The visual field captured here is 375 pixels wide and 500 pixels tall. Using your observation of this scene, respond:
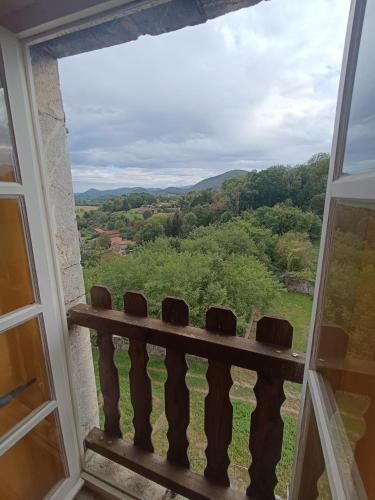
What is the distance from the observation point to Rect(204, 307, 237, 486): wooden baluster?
821mm

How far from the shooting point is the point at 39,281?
861 mm

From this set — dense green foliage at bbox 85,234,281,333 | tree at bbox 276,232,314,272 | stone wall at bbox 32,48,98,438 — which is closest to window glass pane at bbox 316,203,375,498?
tree at bbox 276,232,314,272

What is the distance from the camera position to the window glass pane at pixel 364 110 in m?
0.39

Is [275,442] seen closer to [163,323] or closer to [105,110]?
[163,323]

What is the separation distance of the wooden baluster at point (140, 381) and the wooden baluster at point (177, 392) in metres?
0.10

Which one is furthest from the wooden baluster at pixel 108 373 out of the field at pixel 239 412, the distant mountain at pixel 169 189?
the distant mountain at pixel 169 189

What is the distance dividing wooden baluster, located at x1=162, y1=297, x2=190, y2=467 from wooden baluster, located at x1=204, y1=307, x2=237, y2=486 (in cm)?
10

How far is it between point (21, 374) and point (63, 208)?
25.4 inches

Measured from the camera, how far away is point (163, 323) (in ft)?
2.98

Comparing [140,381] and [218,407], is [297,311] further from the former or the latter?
[140,381]

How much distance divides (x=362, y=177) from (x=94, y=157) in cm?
195

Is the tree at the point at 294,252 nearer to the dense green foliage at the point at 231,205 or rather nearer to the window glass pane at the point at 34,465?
the dense green foliage at the point at 231,205

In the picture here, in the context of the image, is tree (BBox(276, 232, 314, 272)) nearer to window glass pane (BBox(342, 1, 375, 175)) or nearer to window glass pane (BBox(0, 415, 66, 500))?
window glass pane (BBox(342, 1, 375, 175))

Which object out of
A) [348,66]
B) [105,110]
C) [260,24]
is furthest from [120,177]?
[348,66]
